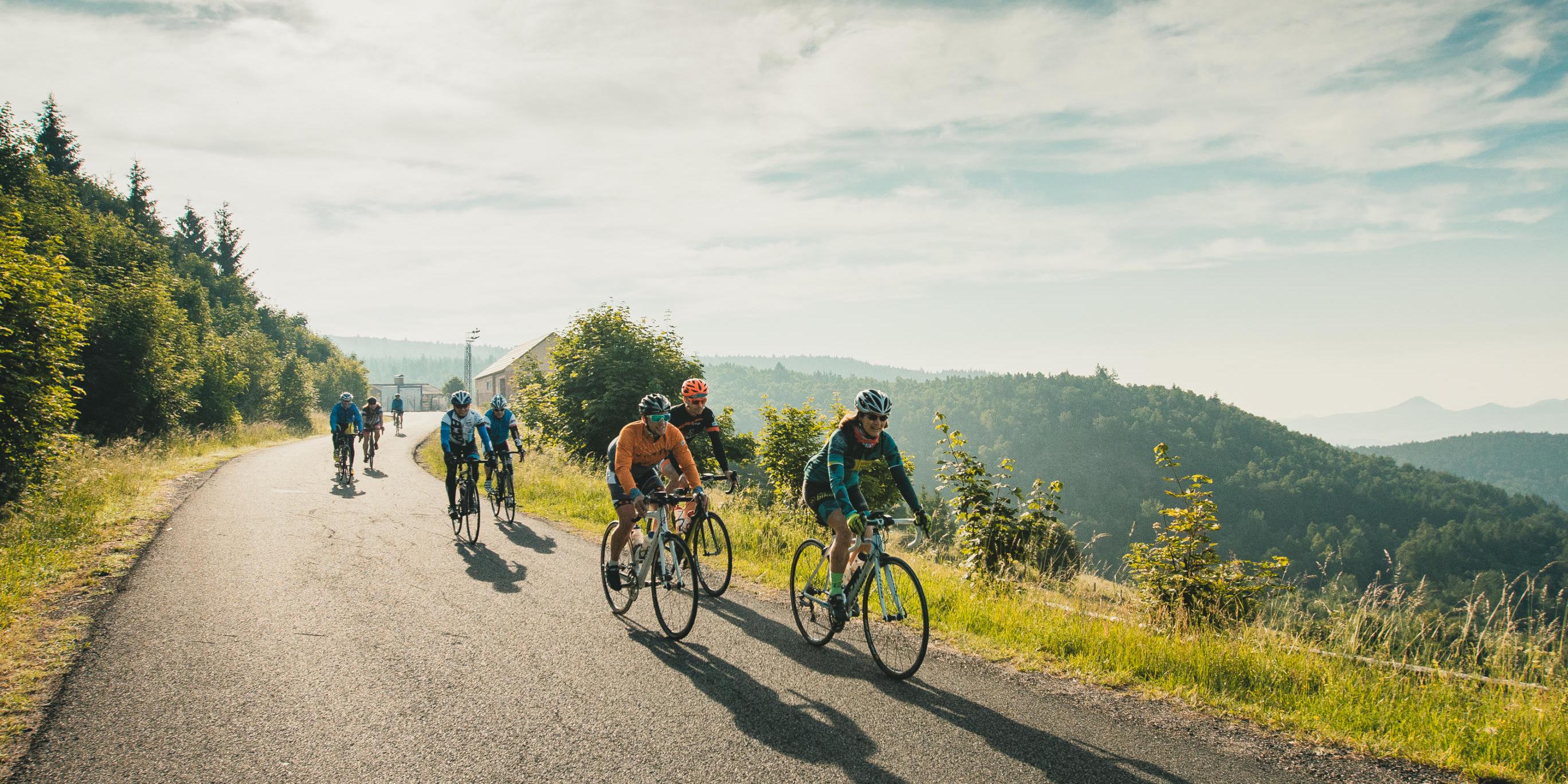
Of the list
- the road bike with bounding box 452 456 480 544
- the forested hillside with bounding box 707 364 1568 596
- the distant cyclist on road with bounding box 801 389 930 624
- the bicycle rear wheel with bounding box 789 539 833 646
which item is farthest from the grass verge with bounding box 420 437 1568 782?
the forested hillside with bounding box 707 364 1568 596

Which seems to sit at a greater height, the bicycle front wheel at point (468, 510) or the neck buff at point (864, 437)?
the neck buff at point (864, 437)

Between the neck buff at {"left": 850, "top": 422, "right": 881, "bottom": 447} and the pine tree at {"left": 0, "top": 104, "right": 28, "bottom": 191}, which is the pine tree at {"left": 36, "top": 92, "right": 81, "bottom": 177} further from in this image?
the neck buff at {"left": 850, "top": 422, "right": 881, "bottom": 447}

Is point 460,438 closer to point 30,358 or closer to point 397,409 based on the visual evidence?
point 30,358

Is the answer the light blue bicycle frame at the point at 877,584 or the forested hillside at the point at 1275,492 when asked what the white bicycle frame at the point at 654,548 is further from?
the forested hillside at the point at 1275,492

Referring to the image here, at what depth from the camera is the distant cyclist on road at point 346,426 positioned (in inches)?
688

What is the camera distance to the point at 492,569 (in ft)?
29.6

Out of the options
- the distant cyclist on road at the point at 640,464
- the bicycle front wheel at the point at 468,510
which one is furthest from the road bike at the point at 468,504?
the distant cyclist on road at the point at 640,464

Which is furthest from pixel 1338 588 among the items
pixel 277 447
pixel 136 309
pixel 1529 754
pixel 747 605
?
pixel 277 447

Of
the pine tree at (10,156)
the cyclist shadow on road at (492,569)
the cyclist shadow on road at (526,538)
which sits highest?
the pine tree at (10,156)

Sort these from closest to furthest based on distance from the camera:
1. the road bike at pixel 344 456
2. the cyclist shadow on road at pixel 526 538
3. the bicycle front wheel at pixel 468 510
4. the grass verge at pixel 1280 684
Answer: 1. the grass verge at pixel 1280 684
2. the cyclist shadow on road at pixel 526 538
3. the bicycle front wheel at pixel 468 510
4. the road bike at pixel 344 456

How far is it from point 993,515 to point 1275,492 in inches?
5554

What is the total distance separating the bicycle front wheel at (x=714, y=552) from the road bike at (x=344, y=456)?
1269cm

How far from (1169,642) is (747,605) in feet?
13.2

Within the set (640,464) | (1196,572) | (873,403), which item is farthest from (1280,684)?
(640,464)
